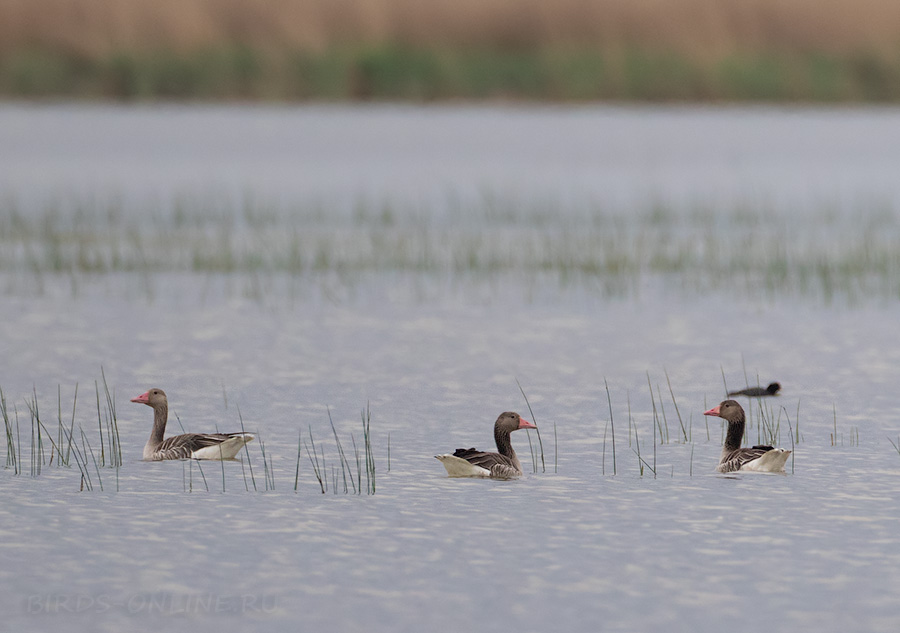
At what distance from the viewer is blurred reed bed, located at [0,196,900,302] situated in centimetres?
1842

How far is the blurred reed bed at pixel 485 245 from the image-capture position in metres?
18.4

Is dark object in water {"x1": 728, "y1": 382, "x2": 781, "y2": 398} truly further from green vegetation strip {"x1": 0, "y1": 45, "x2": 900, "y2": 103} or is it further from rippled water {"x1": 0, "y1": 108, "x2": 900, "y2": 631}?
green vegetation strip {"x1": 0, "y1": 45, "x2": 900, "y2": 103}

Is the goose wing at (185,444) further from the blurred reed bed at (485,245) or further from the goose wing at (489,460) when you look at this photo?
the blurred reed bed at (485,245)

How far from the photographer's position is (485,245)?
2147 centimetres

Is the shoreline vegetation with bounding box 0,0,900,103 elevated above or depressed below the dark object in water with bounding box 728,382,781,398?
above

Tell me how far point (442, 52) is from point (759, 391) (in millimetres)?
37389

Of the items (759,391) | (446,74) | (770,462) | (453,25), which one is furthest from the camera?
(453,25)

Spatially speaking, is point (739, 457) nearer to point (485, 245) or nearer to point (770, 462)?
point (770, 462)

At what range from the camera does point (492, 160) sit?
38062 mm

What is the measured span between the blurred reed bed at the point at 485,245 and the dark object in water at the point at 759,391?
17.6 ft

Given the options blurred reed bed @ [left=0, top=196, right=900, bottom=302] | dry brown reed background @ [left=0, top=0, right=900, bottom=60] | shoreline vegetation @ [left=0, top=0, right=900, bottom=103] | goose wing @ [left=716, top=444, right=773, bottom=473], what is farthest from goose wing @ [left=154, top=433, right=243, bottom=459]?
dry brown reed background @ [left=0, top=0, right=900, bottom=60]

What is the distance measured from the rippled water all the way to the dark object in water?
0.46 ft

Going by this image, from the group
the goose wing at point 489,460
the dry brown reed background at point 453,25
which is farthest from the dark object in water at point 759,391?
the dry brown reed background at point 453,25

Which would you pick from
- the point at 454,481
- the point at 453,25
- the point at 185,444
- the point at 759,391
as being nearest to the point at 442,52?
the point at 453,25
